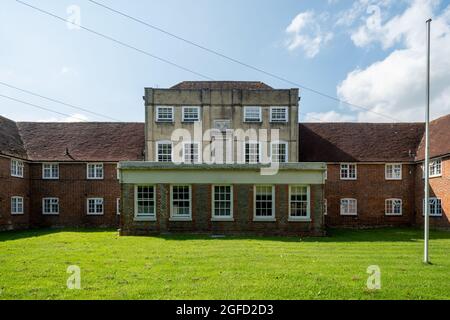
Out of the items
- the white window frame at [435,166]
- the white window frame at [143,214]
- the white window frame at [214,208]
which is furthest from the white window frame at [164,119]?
the white window frame at [435,166]

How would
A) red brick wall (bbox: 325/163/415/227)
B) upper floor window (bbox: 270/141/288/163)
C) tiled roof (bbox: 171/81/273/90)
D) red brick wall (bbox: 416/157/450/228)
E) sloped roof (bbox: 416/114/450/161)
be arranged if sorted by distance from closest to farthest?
red brick wall (bbox: 416/157/450/228) < sloped roof (bbox: 416/114/450/161) < red brick wall (bbox: 325/163/415/227) < upper floor window (bbox: 270/141/288/163) < tiled roof (bbox: 171/81/273/90)

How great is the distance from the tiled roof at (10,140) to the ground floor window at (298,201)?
21445mm

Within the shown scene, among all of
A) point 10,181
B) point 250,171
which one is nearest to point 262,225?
point 250,171

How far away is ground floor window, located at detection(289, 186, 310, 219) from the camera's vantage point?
2288 cm

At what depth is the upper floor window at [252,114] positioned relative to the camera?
105 ft

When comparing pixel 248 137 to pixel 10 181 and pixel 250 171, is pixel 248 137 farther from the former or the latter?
pixel 10 181

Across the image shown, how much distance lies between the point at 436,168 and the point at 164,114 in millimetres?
22714

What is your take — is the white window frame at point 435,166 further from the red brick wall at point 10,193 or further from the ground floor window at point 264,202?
the red brick wall at point 10,193

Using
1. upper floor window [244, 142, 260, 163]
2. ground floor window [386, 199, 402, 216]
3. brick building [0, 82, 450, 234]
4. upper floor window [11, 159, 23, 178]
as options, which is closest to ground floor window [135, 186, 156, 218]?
brick building [0, 82, 450, 234]

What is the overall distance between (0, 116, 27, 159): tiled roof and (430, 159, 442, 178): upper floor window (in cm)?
3312

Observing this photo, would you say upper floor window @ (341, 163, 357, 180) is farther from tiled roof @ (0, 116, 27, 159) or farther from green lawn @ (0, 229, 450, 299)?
tiled roof @ (0, 116, 27, 159)

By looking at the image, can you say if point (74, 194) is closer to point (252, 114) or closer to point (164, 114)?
point (164, 114)

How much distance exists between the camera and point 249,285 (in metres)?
10.0
